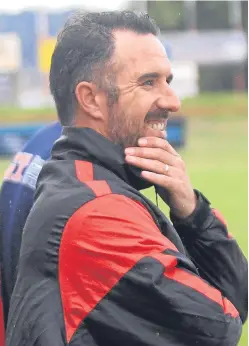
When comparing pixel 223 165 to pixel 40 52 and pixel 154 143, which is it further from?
pixel 40 52

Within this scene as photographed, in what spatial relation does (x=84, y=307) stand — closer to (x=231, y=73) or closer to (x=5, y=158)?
(x=5, y=158)

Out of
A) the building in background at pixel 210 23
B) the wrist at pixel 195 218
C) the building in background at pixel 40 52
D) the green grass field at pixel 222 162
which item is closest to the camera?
the wrist at pixel 195 218

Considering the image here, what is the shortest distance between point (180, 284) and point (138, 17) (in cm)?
77

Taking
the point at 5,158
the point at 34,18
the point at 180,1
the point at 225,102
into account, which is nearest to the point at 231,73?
the point at 180,1

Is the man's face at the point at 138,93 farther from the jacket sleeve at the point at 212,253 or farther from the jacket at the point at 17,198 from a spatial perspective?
the jacket at the point at 17,198

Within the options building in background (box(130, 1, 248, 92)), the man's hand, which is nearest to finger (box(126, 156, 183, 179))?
the man's hand

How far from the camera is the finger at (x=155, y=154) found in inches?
95.9

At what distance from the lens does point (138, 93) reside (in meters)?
2.42

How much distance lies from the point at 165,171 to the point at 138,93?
224 millimetres

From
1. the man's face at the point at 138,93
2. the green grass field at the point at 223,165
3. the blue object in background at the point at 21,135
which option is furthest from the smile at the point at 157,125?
the blue object in background at the point at 21,135

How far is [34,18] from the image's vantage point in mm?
51719

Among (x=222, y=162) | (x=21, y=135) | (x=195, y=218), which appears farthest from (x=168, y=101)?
(x=21, y=135)

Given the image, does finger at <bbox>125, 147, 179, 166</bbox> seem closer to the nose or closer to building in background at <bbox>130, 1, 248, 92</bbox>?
the nose

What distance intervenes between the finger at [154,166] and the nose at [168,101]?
15cm
